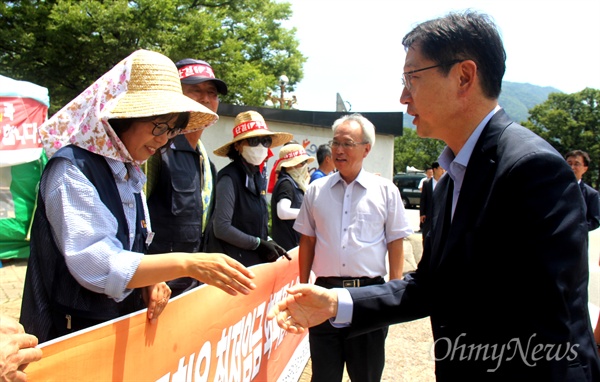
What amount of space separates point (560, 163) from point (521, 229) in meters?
0.22

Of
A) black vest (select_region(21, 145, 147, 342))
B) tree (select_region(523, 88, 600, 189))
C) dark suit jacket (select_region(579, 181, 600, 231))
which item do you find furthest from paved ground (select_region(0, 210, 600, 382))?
tree (select_region(523, 88, 600, 189))

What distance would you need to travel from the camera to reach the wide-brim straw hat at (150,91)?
171 centimetres

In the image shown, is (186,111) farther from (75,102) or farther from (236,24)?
(236,24)

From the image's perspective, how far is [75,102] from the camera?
1729mm

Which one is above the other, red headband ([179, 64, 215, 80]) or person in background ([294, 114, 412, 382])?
red headband ([179, 64, 215, 80])

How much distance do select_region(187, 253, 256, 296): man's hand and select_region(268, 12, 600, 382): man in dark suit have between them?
23 centimetres

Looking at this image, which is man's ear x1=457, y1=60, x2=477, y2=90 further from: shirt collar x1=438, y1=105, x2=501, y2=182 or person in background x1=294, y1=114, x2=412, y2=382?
person in background x1=294, y1=114, x2=412, y2=382

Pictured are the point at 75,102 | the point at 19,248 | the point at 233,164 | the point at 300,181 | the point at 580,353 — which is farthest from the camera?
the point at 19,248

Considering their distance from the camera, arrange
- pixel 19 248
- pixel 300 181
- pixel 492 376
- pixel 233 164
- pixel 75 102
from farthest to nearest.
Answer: pixel 19 248
pixel 300 181
pixel 233 164
pixel 75 102
pixel 492 376

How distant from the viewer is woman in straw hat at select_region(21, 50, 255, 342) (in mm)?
1521

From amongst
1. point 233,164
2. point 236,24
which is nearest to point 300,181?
point 233,164

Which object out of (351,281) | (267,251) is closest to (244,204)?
(267,251)

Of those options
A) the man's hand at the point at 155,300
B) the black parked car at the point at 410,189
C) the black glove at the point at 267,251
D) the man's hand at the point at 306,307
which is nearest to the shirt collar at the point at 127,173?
the man's hand at the point at 155,300

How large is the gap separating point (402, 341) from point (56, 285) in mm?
4047
